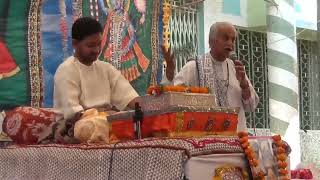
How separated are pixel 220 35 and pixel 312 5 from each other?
523 cm

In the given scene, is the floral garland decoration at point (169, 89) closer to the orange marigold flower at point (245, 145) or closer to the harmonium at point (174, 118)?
the harmonium at point (174, 118)

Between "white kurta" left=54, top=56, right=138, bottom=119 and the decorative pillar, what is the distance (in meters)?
3.56

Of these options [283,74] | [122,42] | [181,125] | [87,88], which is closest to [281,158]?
[181,125]

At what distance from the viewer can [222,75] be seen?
430cm

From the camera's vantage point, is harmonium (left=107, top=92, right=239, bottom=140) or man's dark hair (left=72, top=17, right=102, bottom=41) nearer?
harmonium (left=107, top=92, right=239, bottom=140)

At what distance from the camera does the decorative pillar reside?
7320 mm

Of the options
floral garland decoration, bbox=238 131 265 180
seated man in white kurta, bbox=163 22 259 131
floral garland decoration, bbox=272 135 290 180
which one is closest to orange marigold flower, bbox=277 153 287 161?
floral garland decoration, bbox=272 135 290 180

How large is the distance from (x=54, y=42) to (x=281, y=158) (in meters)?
2.24

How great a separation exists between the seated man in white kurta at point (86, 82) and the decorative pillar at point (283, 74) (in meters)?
3.58

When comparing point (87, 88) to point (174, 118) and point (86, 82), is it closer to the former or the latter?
point (86, 82)

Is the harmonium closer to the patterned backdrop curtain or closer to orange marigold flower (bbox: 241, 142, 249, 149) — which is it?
orange marigold flower (bbox: 241, 142, 249, 149)

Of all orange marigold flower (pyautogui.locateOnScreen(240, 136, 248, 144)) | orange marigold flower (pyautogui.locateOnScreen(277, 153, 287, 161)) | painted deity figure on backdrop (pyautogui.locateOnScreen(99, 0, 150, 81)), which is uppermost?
painted deity figure on backdrop (pyautogui.locateOnScreen(99, 0, 150, 81))

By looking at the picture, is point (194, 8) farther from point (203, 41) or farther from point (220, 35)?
point (220, 35)

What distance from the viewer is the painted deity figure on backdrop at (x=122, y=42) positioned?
518 centimetres
